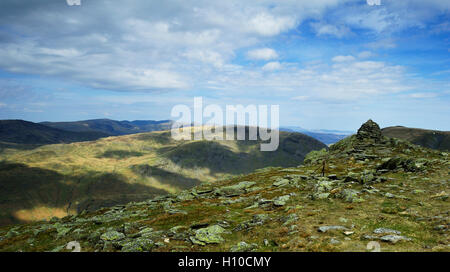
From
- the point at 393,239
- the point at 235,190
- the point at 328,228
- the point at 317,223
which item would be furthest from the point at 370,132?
the point at 393,239

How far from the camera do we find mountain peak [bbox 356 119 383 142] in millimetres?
56156

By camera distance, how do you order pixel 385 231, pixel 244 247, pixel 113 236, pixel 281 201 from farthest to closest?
pixel 281 201
pixel 113 236
pixel 244 247
pixel 385 231

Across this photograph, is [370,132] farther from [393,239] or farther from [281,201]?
[393,239]

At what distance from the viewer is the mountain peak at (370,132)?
56.2m

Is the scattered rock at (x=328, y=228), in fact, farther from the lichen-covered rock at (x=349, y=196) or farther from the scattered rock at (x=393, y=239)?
the lichen-covered rock at (x=349, y=196)

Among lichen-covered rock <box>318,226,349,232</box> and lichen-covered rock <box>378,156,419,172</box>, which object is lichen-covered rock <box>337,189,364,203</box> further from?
lichen-covered rock <box>378,156,419,172</box>

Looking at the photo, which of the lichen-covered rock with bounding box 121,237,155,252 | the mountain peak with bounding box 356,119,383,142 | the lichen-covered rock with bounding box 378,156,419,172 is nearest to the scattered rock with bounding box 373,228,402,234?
the lichen-covered rock with bounding box 121,237,155,252

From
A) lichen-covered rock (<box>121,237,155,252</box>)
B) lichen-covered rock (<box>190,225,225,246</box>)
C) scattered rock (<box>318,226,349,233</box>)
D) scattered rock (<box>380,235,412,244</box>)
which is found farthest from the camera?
lichen-covered rock (<box>121,237,155,252</box>)

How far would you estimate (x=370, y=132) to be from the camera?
189 feet

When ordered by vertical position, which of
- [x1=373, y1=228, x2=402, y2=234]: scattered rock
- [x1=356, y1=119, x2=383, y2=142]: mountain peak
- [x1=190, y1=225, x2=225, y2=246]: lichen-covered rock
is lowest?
[x1=190, y1=225, x2=225, y2=246]: lichen-covered rock
